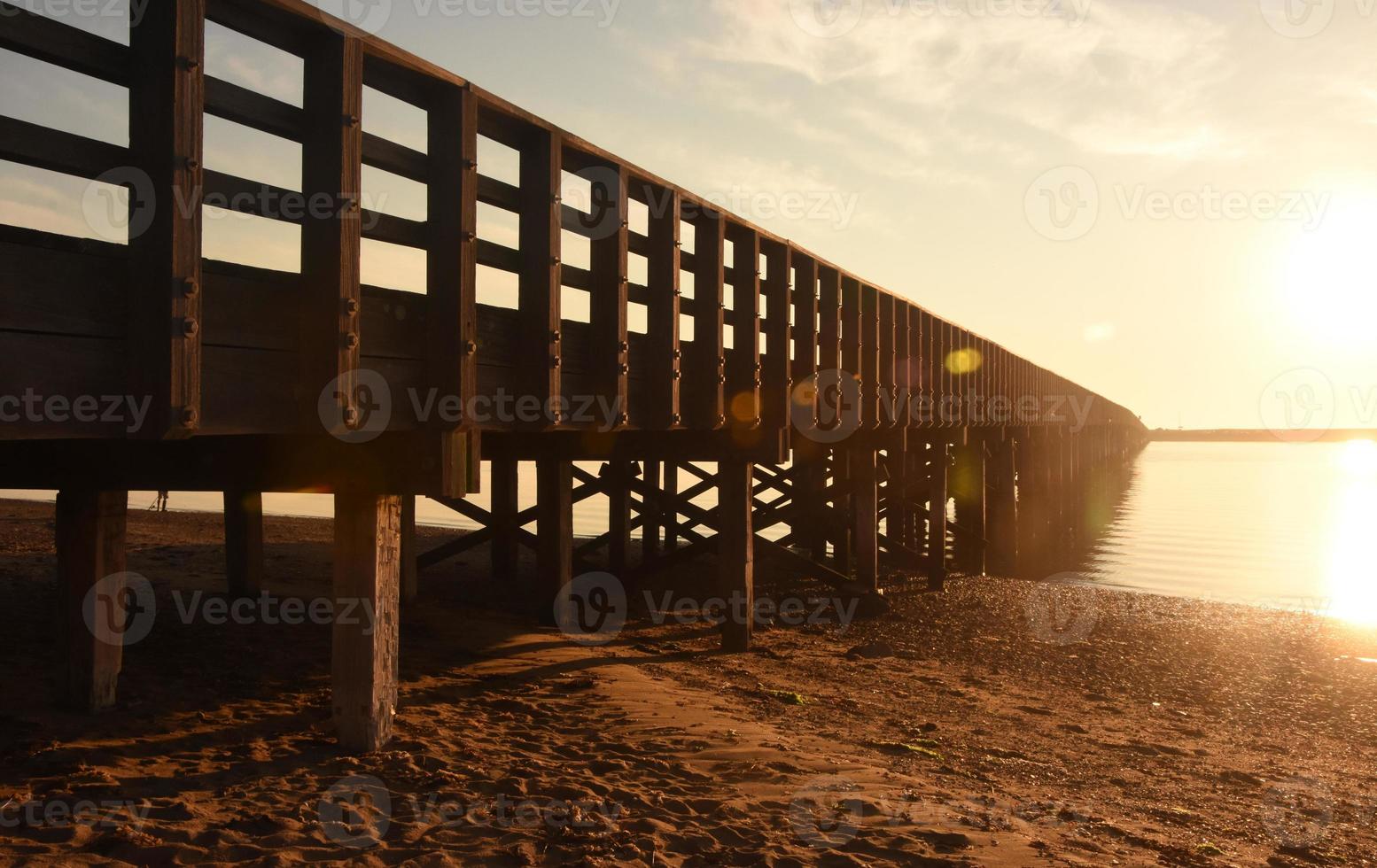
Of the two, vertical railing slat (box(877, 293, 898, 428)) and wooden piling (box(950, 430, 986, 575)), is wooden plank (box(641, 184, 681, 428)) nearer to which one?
vertical railing slat (box(877, 293, 898, 428))

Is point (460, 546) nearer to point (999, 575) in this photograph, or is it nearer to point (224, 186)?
point (224, 186)

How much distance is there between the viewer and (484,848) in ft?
14.0

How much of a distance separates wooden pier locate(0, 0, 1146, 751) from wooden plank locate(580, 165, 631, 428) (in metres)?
0.02

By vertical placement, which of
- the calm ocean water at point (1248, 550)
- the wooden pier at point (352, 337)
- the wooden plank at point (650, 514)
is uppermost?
the wooden pier at point (352, 337)

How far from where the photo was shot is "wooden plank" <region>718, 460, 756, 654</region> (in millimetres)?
9594

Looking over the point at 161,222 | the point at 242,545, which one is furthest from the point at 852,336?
the point at 161,222

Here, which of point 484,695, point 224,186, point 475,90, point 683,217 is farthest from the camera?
point 683,217

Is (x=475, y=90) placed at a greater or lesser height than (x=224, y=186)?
greater

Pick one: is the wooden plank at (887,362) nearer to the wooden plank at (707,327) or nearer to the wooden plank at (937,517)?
the wooden plank at (937,517)

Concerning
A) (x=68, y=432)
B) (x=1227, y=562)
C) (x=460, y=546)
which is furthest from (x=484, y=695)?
(x=1227, y=562)

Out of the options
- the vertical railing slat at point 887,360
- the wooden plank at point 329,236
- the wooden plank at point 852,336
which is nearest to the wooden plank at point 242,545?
the wooden plank at point 329,236

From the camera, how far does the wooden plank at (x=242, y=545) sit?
935 centimetres

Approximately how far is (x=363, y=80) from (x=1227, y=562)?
2523 cm

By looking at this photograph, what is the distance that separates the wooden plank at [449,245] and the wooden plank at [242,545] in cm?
515
